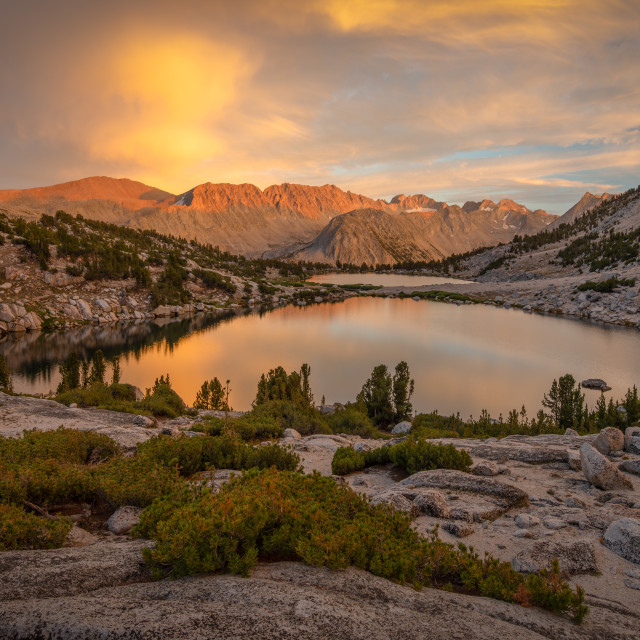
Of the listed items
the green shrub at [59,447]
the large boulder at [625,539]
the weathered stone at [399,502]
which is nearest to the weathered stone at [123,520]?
the green shrub at [59,447]

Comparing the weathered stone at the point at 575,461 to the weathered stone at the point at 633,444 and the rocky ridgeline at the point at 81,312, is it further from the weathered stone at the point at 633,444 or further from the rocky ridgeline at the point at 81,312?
the rocky ridgeline at the point at 81,312

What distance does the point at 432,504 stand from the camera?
815cm

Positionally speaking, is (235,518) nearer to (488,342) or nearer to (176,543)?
(176,543)

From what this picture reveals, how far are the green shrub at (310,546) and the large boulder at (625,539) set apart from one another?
7.44 ft

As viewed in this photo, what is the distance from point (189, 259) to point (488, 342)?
8548 centimetres

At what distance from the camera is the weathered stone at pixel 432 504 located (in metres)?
8.05

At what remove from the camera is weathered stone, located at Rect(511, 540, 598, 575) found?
5984 millimetres

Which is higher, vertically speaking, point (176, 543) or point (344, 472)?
point (176, 543)

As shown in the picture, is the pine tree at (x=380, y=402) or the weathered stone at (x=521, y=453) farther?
the pine tree at (x=380, y=402)

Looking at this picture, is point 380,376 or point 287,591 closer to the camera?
point 287,591

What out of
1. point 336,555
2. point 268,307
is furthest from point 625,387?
point 268,307

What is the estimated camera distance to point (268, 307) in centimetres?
9231

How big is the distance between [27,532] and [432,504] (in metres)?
6.89

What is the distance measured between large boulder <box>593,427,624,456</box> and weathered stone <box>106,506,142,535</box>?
12683mm
